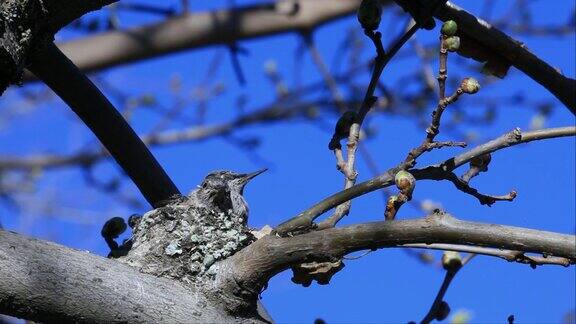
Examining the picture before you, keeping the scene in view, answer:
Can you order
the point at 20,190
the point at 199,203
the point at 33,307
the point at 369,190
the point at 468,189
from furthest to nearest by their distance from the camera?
the point at 20,190
the point at 199,203
the point at 468,189
the point at 369,190
the point at 33,307

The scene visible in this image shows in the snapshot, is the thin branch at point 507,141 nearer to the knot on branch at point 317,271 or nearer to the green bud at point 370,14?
the knot on branch at point 317,271

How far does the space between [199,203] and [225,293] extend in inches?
22.8

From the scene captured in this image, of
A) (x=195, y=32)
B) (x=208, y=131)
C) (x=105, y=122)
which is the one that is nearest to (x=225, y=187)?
(x=105, y=122)

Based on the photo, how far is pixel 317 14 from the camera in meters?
5.37

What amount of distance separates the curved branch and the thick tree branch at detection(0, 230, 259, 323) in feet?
0.47

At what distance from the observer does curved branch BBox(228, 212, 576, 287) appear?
1.40 meters

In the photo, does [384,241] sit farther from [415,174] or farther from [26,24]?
[26,24]

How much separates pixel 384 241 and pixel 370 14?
0.64 m

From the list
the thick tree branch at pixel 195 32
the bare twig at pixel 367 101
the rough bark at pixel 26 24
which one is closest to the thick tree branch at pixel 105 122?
the rough bark at pixel 26 24

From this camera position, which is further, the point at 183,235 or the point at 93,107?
the point at 93,107

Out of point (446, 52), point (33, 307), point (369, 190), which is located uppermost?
point (446, 52)

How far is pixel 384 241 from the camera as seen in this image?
4.82 feet

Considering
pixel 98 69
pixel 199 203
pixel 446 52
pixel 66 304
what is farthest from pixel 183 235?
pixel 98 69

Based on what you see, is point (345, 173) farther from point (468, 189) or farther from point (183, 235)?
point (183, 235)
